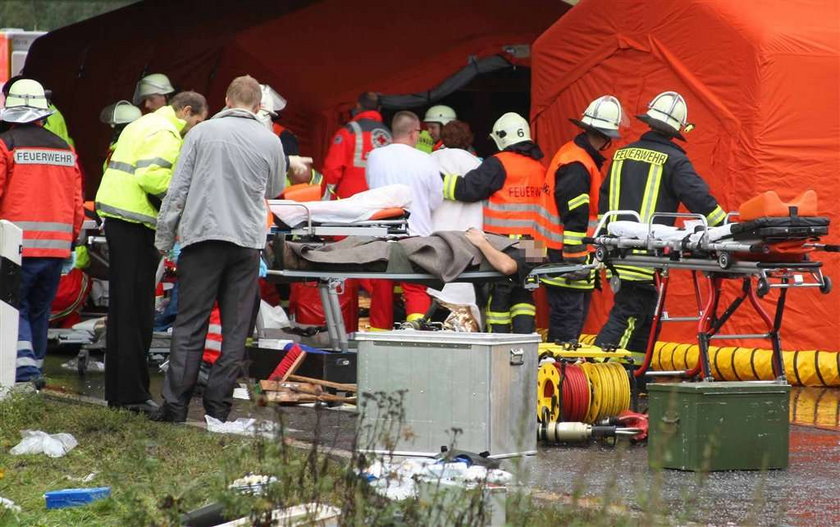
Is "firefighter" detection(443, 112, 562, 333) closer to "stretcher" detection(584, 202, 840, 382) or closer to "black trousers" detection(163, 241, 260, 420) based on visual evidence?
"stretcher" detection(584, 202, 840, 382)

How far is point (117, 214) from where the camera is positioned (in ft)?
28.2

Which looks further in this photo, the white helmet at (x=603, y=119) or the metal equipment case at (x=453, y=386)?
the white helmet at (x=603, y=119)

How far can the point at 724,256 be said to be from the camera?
823cm

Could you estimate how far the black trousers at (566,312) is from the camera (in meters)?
10.9

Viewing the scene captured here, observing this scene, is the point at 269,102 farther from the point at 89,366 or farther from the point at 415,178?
the point at 89,366

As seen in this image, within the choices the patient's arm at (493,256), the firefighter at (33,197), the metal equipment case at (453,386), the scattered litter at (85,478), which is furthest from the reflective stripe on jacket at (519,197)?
the scattered litter at (85,478)

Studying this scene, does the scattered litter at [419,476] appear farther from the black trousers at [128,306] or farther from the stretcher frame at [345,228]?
the stretcher frame at [345,228]

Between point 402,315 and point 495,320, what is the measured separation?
3.44 metres

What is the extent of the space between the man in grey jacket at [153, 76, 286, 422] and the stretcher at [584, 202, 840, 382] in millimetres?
2266

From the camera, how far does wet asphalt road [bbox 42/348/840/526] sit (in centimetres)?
596

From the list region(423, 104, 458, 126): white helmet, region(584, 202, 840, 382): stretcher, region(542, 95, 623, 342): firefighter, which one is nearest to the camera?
region(584, 202, 840, 382): stretcher

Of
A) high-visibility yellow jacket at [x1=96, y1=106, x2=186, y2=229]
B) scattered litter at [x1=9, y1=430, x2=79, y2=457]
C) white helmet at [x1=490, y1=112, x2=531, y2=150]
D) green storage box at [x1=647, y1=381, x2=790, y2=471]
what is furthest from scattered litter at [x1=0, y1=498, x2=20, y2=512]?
white helmet at [x1=490, y1=112, x2=531, y2=150]

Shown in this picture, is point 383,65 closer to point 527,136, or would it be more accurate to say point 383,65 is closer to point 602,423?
point 527,136

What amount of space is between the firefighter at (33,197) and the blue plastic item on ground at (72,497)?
375cm
